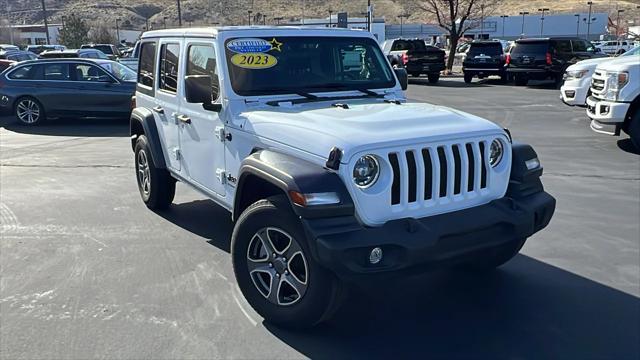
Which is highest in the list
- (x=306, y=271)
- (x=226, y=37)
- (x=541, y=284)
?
(x=226, y=37)

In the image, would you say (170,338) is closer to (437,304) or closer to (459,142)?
(437,304)

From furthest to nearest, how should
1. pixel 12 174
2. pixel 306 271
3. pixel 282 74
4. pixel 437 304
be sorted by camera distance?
pixel 12 174 < pixel 282 74 < pixel 437 304 < pixel 306 271

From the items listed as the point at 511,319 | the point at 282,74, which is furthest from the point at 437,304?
the point at 282,74

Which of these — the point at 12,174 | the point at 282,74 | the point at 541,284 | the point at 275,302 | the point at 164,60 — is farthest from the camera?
the point at 12,174

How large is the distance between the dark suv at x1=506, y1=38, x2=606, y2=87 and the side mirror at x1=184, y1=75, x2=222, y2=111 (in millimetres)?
19456

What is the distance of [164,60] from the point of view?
566 centimetres

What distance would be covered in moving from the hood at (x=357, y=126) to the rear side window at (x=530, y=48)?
1904cm

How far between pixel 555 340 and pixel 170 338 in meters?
2.39

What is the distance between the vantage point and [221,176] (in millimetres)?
4535

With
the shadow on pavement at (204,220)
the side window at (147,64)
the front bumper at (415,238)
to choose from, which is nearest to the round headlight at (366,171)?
the front bumper at (415,238)

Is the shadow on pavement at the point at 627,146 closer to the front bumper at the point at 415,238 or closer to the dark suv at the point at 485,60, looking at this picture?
the front bumper at the point at 415,238

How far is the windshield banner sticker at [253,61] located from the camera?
4.48 m

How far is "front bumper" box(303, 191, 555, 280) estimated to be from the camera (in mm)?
3049

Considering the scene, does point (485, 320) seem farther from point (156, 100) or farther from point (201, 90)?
point (156, 100)
